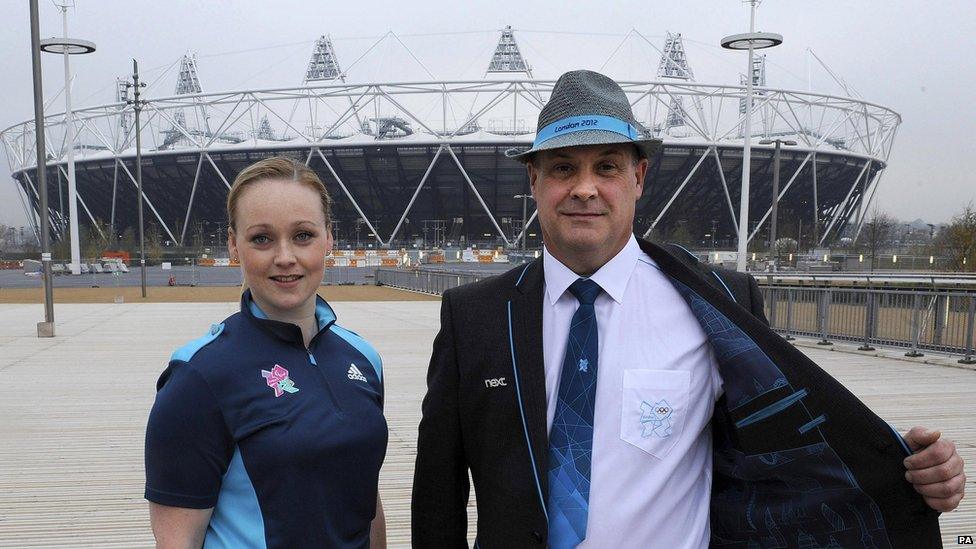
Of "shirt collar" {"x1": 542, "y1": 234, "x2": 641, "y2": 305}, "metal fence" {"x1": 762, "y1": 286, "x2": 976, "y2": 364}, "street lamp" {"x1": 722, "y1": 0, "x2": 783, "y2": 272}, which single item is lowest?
"metal fence" {"x1": 762, "y1": 286, "x2": 976, "y2": 364}

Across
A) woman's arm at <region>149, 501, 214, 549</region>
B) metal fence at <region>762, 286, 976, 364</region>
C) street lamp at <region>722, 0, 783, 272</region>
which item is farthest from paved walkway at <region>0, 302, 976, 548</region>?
street lamp at <region>722, 0, 783, 272</region>

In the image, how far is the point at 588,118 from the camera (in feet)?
5.90

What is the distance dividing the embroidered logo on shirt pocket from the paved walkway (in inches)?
97.9

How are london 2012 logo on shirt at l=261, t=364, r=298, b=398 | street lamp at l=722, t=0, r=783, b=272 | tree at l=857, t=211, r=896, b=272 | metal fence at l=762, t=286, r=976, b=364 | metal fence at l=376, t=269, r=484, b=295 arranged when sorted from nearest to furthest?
london 2012 logo on shirt at l=261, t=364, r=298, b=398, metal fence at l=762, t=286, r=976, b=364, metal fence at l=376, t=269, r=484, b=295, street lamp at l=722, t=0, r=783, b=272, tree at l=857, t=211, r=896, b=272

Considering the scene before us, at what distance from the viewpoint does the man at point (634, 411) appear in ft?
5.68

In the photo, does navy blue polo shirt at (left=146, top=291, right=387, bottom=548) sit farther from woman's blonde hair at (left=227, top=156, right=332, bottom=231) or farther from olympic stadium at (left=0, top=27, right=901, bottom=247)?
olympic stadium at (left=0, top=27, right=901, bottom=247)

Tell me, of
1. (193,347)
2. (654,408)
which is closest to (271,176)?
(193,347)

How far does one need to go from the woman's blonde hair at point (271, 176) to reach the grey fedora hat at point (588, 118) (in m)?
0.62

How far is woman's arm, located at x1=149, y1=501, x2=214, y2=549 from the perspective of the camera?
171 cm

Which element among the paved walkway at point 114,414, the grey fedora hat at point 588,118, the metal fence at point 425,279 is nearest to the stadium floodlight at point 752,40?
the metal fence at point 425,279

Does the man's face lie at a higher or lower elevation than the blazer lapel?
higher

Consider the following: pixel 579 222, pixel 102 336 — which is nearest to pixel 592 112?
pixel 579 222

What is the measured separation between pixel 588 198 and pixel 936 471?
3.51 feet

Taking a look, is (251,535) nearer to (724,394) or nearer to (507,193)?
(724,394)
